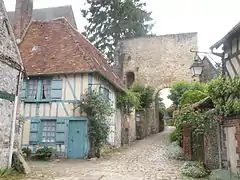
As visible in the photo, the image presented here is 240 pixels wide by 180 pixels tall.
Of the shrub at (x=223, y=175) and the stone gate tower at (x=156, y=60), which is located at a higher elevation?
the stone gate tower at (x=156, y=60)

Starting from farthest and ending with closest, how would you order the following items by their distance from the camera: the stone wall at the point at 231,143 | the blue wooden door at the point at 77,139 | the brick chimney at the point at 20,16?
the brick chimney at the point at 20,16
the blue wooden door at the point at 77,139
the stone wall at the point at 231,143

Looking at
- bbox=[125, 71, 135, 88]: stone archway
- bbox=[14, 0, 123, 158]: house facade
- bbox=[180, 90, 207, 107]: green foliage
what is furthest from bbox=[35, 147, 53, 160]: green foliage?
bbox=[125, 71, 135, 88]: stone archway

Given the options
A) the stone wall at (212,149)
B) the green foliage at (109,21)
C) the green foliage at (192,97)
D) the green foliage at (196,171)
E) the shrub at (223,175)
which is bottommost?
the green foliage at (196,171)

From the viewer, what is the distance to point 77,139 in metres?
10.4

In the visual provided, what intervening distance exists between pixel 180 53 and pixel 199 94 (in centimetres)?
909

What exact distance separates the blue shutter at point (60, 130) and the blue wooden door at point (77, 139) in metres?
0.25

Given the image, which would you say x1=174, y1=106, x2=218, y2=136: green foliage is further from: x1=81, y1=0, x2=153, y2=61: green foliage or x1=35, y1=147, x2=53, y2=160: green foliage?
x1=81, y1=0, x2=153, y2=61: green foliage

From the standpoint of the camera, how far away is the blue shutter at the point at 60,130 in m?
10.4

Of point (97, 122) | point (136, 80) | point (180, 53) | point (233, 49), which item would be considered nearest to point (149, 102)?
point (136, 80)

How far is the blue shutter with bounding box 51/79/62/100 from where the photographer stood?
10.8 m

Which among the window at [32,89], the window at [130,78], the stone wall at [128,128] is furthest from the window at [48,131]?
the window at [130,78]

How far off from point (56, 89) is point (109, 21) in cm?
1344

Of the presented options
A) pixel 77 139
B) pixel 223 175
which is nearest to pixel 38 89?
pixel 77 139

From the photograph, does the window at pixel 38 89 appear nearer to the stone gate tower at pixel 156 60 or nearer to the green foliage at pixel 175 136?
the green foliage at pixel 175 136
